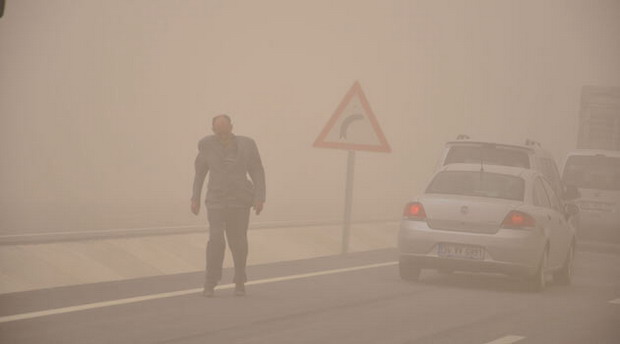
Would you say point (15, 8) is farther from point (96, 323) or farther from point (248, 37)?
point (96, 323)

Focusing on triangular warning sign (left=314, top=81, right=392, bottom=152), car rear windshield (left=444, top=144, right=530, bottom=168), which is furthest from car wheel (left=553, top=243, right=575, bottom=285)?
car rear windshield (left=444, top=144, right=530, bottom=168)

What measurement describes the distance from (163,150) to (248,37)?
10.7 metres

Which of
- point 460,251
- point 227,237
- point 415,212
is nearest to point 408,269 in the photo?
point 415,212

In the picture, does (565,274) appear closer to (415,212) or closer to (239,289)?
(415,212)

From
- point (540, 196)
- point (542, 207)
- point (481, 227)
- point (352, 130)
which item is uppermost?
point (352, 130)

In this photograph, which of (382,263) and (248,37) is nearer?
(382,263)

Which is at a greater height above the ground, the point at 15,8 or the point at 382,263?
the point at 15,8

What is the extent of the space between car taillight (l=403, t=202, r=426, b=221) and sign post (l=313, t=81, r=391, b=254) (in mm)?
3744

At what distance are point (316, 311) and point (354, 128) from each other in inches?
290

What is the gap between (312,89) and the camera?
97.9 m

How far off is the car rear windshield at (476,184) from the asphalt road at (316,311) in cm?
110

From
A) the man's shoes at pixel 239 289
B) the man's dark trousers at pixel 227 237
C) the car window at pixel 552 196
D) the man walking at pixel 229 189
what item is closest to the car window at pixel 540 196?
the car window at pixel 552 196

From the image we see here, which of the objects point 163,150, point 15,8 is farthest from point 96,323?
point 15,8

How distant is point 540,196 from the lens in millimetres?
15664
